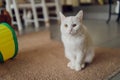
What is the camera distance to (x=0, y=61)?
1.52 meters

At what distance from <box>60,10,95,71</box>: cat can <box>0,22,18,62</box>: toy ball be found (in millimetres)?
452

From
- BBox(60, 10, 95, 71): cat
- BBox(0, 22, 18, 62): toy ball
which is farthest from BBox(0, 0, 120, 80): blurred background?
BBox(60, 10, 95, 71): cat

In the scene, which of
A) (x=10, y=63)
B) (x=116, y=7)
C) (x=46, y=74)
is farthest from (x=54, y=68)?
(x=116, y=7)

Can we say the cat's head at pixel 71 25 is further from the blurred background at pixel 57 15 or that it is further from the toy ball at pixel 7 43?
the blurred background at pixel 57 15

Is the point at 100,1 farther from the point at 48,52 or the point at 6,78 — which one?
the point at 6,78

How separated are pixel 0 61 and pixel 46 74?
0.43 m

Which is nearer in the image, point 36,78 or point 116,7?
point 36,78

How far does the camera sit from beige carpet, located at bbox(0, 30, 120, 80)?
127 centimetres

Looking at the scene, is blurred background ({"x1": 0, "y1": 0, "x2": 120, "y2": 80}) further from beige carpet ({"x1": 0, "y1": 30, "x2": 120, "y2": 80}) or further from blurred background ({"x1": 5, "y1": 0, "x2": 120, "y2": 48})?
beige carpet ({"x1": 0, "y1": 30, "x2": 120, "y2": 80})

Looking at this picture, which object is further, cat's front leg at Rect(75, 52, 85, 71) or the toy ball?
the toy ball

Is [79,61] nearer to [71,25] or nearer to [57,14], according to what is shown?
[71,25]

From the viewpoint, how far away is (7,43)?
4.88 feet

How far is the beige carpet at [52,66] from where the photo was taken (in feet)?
4.17

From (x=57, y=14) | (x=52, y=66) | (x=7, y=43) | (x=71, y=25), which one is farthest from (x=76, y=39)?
(x=57, y=14)
